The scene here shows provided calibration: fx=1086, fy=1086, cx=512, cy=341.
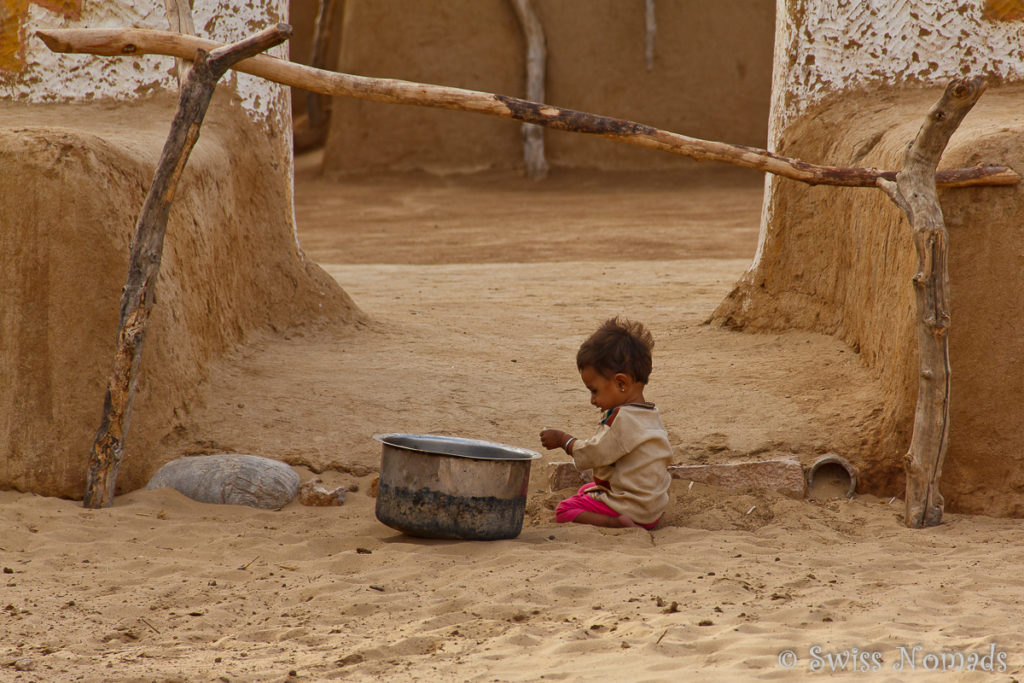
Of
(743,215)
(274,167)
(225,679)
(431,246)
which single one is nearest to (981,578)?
(225,679)

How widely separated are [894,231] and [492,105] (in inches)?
72.9

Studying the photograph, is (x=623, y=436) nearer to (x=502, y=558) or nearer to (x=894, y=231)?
(x=502, y=558)

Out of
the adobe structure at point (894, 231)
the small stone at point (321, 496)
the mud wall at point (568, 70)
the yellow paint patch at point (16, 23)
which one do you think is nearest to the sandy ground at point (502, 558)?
the small stone at point (321, 496)

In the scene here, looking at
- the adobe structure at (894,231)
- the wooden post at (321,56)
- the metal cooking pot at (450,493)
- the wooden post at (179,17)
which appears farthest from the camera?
the wooden post at (321,56)

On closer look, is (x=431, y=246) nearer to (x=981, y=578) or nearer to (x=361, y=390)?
(x=361, y=390)

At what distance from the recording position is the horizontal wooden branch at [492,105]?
12.6 ft

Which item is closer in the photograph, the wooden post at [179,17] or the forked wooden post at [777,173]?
the forked wooden post at [777,173]

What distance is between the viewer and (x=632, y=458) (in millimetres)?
3762

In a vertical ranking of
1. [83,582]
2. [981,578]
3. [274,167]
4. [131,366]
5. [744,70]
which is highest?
[744,70]

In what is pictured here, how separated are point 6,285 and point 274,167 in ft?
6.48

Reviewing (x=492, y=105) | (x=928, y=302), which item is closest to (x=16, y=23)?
(x=492, y=105)

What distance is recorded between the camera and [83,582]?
329 centimetres

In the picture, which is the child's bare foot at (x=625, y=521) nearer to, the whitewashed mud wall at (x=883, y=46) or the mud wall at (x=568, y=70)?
the whitewashed mud wall at (x=883, y=46)

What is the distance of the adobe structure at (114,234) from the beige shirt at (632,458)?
5.92 feet
